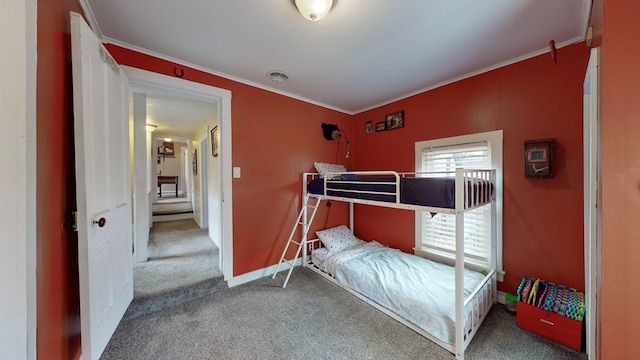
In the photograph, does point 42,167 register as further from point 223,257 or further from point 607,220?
point 607,220

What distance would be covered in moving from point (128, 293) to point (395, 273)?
2429mm

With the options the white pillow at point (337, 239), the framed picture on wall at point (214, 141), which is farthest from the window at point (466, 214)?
the framed picture on wall at point (214, 141)

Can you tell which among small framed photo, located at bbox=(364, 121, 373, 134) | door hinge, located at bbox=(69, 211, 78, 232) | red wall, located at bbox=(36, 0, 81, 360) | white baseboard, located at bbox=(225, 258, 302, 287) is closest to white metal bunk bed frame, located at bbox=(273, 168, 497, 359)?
white baseboard, located at bbox=(225, 258, 302, 287)

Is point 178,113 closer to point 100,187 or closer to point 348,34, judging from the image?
point 100,187

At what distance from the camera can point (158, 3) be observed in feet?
4.54

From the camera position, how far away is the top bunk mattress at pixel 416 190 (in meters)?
1.56

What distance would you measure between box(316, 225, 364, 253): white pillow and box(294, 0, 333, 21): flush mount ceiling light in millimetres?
2450

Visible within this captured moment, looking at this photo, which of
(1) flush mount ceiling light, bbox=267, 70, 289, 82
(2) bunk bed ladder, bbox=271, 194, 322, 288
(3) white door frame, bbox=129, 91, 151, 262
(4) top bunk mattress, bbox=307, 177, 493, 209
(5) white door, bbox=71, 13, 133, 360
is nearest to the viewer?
(5) white door, bbox=71, 13, 133, 360

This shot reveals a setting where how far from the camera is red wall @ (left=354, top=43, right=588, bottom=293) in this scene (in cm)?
174

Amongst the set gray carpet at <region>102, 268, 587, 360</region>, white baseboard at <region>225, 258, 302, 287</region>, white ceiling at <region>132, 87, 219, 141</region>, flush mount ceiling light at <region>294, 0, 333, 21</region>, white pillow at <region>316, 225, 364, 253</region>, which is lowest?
gray carpet at <region>102, 268, 587, 360</region>

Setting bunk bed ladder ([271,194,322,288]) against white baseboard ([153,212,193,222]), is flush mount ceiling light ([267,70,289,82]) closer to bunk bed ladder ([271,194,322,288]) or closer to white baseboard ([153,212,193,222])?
bunk bed ladder ([271,194,322,288])

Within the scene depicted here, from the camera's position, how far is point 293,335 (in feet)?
5.50

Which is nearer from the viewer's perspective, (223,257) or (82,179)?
(82,179)

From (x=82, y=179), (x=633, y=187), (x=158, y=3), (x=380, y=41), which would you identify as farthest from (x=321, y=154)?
(x=633, y=187)
